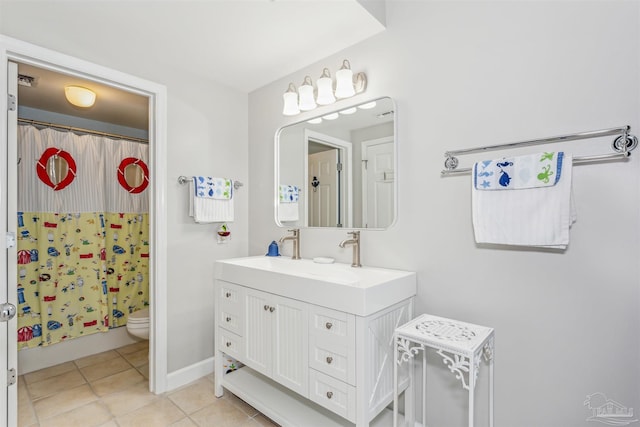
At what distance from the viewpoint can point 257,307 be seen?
1818 millimetres

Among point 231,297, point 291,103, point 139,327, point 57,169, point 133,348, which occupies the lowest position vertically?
point 133,348

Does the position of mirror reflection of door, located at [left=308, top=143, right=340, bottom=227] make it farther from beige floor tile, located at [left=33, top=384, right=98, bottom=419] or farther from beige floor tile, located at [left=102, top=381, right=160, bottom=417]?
beige floor tile, located at [left=33, top=384, right=98, bottom=419]

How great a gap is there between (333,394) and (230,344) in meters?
0.82

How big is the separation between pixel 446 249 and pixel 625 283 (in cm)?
65

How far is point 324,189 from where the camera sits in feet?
7.06

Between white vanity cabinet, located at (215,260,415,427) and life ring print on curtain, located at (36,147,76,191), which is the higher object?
life ring print on curtain, located at (36,147,76,191)

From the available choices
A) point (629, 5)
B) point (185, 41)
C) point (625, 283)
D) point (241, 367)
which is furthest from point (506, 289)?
point (185, 41)

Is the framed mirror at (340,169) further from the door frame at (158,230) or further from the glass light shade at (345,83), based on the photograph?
the door frame at (158,230)

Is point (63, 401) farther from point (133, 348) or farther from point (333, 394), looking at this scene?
point (333, 394)

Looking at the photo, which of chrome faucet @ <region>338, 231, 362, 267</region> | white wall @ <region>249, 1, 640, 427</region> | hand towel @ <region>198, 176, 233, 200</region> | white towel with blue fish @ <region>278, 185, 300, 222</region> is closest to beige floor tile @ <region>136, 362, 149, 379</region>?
hand towel @ <region>198, 176, 233, 200</region>

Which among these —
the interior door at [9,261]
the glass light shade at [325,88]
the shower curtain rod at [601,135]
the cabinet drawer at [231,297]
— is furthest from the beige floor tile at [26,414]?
the shower curtain rod at [601,135]

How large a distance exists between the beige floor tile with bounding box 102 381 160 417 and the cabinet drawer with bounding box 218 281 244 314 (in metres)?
0.78

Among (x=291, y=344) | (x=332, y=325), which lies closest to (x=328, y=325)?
(x=332, y=325)

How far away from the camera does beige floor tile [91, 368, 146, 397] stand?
2.18 m
